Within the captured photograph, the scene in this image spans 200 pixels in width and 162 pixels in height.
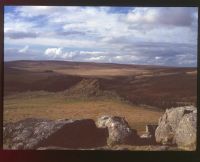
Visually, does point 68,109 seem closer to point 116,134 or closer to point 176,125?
point 116,134

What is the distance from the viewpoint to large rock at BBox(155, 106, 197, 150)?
4148mm

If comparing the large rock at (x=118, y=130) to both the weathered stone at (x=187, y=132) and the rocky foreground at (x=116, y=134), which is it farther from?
the weathered stone at (x=187, y=132)

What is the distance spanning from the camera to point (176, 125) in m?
4.15

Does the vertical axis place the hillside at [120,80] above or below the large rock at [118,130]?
above

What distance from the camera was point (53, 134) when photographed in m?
4.20

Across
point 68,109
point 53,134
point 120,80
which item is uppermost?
point 120,80

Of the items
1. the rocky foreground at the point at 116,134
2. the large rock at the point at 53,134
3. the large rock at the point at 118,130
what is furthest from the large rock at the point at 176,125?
the large rock at the point at 53,134

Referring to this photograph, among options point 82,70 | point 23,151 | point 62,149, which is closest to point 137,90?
point 82,70

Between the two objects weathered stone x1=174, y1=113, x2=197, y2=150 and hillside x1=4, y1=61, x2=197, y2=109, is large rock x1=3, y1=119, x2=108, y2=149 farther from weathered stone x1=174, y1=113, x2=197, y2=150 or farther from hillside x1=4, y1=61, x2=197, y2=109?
weathered stone x1=174, y1=113, x2=197, y2=150

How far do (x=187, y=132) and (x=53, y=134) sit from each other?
1267 mm

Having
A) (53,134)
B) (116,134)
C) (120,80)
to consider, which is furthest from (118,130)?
(53,134)

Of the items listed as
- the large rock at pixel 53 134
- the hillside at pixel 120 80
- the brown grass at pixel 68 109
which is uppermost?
the hillside at pixel 120 80

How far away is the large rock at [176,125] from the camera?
4148mm

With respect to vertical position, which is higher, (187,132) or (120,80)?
(120,80)
